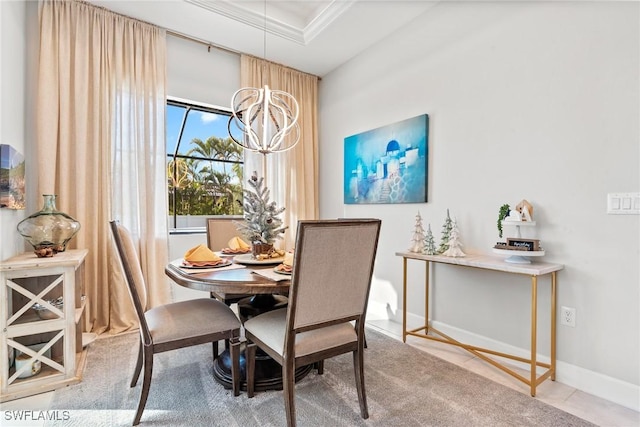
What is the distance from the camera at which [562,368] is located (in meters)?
1.99

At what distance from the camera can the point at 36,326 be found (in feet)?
6.18

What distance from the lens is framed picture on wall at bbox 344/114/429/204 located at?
284 cm

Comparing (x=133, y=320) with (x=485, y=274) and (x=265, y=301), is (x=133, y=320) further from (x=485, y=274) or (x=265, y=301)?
(x=485, y=274)

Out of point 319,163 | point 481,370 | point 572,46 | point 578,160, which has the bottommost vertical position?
point 481,370

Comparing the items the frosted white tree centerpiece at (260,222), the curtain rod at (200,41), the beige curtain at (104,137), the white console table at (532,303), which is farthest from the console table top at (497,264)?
the curtain rod at (200,41)

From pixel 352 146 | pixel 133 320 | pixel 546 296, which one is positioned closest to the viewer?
pixel 546 296

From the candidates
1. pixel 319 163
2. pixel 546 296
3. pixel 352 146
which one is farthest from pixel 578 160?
pixel 319 163

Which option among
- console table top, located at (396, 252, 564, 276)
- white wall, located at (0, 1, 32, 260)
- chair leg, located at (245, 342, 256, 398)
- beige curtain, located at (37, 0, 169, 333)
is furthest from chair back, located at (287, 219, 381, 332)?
beige curtain, located at (37, 0, 169, 333)

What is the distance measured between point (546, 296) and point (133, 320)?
10.8ft

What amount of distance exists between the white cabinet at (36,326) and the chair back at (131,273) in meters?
0.65

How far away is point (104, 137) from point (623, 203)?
149 inches

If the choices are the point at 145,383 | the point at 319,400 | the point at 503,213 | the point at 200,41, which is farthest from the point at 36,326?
the point at 503,213

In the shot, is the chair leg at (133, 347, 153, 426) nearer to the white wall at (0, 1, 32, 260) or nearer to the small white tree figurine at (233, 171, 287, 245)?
the small white tree figurine at (233, 171, 287, 245)

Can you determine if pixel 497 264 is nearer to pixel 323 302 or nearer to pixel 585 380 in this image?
pixel 585 380
